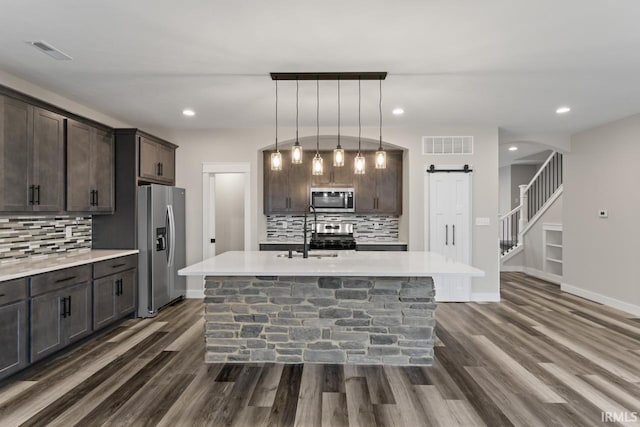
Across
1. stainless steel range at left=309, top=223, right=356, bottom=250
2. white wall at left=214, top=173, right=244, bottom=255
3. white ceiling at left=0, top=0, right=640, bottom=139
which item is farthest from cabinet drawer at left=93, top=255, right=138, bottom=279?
stainless steel range at left=309, top=223, right=356, bottom=250

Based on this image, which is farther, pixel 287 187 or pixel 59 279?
pixel 287 187

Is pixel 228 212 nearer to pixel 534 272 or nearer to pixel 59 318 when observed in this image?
pixel 59 318

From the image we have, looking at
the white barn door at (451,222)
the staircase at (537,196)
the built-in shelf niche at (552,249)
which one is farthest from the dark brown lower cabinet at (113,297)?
the staircase at (537,196)

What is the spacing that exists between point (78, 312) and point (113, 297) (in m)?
0.55

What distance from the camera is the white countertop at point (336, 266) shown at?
275 cm

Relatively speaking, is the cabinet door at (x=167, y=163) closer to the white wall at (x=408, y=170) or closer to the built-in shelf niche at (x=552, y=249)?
the white wall at (x=408, y=170)

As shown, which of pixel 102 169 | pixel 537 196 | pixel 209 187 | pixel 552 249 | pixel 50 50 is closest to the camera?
pixel 50 50

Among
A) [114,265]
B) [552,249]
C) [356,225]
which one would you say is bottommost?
[552,249]

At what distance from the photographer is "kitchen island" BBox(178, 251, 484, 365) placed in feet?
10.3

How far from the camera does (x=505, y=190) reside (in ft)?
33.9

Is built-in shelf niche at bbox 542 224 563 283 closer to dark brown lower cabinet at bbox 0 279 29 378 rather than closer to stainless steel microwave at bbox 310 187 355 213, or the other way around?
stainless steel microwave at bbox 310 187 355 213

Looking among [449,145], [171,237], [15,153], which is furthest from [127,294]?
[449,145]

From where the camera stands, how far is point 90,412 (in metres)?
2.42

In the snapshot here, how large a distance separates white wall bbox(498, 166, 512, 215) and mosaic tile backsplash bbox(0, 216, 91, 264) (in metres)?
10.0
